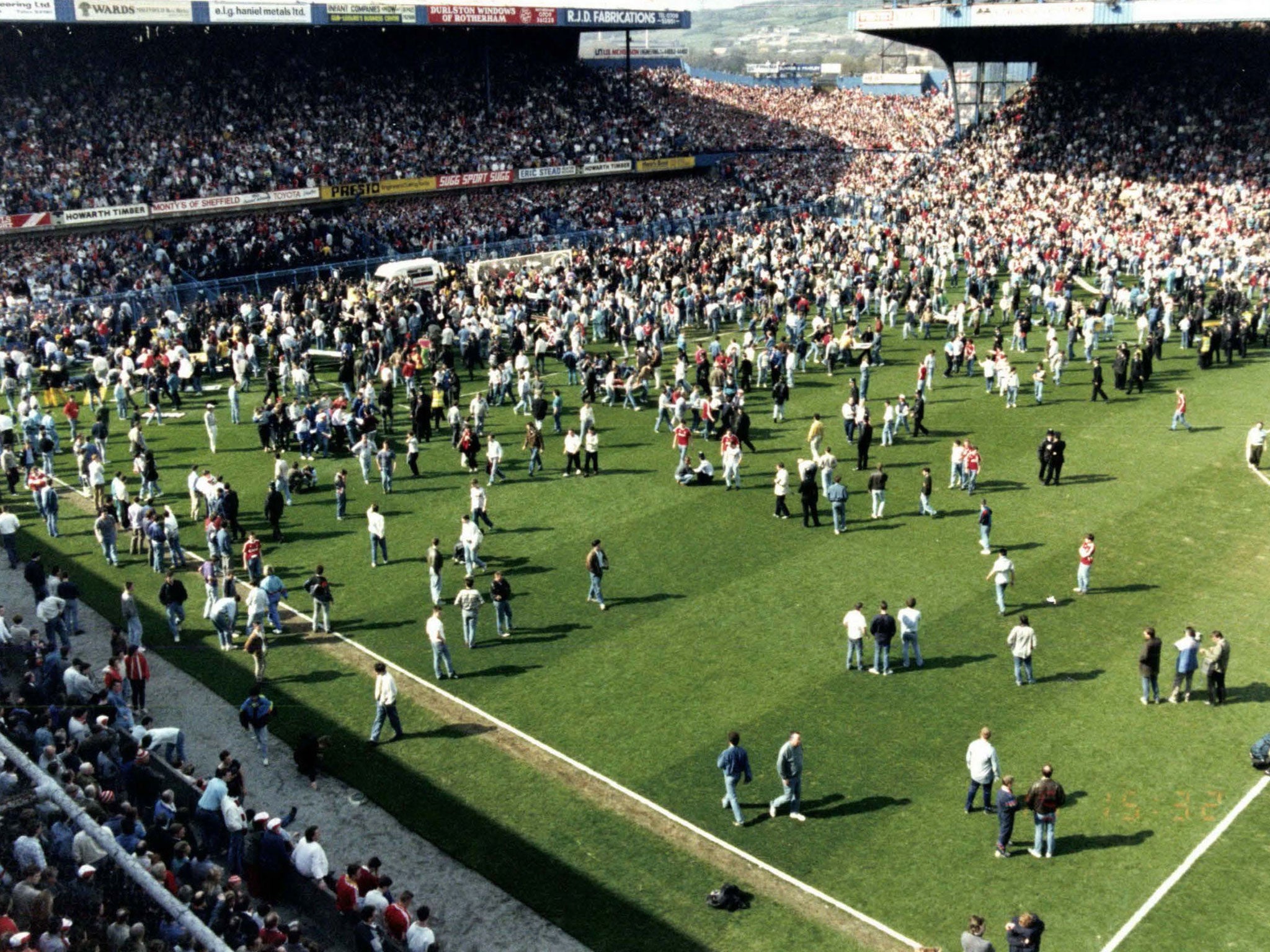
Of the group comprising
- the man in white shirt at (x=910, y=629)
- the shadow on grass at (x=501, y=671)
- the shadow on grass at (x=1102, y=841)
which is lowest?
the shadow on grass at (x=1102, y=841)

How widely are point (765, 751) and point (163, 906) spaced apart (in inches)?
339

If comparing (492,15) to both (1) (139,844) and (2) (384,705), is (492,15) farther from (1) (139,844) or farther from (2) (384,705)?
(1) (139,844)

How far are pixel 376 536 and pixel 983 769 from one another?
12.5 metres

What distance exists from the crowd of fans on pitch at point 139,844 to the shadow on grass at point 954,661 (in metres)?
8.79

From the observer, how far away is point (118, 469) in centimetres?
3100

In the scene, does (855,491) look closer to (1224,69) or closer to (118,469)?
(118,469)

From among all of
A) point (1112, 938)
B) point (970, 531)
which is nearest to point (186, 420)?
point (970, 531)

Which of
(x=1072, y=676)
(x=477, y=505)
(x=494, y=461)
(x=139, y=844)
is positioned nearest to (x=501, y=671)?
(x=477, y=505)

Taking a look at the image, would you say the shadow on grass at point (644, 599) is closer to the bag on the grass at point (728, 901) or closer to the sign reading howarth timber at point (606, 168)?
the bag on the grass at point (728, 901)

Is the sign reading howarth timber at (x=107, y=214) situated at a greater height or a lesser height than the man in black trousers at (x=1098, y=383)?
greater

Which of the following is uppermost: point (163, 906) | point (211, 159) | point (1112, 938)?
point (211, 159)

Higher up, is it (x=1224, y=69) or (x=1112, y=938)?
(x=1224, y=69)

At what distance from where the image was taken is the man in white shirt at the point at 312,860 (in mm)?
14562

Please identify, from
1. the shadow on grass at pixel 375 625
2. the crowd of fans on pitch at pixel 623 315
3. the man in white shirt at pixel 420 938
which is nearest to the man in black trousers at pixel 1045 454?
the crowd of fans on pitch at pixel 623 315
